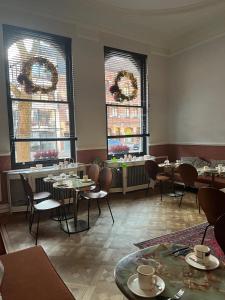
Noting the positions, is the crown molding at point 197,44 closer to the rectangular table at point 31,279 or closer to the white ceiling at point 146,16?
the white ceiling at point 146,16

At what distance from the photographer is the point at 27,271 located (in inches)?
67.2

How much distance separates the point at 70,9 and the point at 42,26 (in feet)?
2.14

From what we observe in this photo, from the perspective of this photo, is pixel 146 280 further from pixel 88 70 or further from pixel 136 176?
pixel 88 70

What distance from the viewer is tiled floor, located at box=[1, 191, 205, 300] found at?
2.31 metres

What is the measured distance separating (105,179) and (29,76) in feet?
8.09

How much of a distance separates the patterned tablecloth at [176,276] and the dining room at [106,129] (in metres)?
0.90

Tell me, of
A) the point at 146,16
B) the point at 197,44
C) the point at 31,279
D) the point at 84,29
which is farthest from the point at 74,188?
the point at 197,44

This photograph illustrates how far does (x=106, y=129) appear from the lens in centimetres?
548

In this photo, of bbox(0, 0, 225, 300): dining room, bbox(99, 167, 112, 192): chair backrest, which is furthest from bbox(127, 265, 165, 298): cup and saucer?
bbox(99, 167, 112, 192): chair backrest

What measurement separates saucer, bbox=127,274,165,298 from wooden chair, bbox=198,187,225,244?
1526mm

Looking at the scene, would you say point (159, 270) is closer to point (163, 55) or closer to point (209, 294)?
point (209, 294)

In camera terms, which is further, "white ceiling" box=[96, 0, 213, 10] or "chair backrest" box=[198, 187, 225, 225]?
"white ceiling" box=[96, 0, 213, 10]

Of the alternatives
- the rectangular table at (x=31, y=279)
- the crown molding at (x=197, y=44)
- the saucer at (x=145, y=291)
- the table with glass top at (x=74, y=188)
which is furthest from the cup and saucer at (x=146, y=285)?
the crown molding at (x=197, y=44)

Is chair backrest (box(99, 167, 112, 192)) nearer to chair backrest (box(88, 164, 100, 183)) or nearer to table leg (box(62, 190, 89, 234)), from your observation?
chair backrest (box(88, 164, 100, 183))
